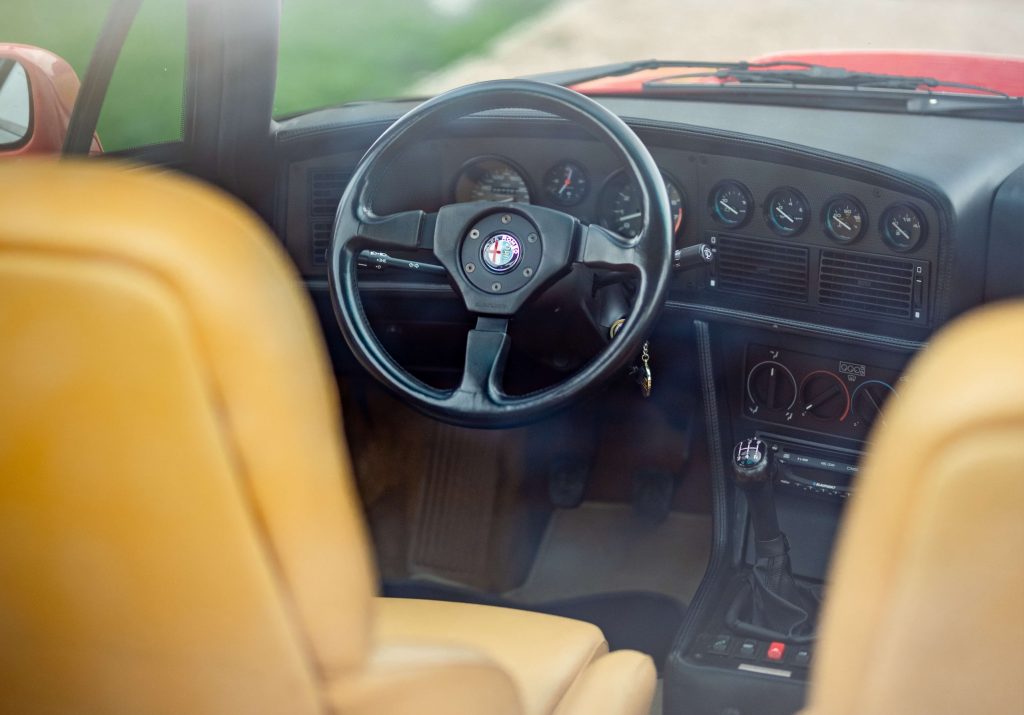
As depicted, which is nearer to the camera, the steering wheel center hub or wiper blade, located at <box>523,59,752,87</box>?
the steering wheel center hub

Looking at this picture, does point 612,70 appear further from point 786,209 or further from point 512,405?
point 512,405

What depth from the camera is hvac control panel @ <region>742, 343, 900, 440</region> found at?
249cm

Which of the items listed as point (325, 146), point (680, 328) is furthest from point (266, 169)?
point (680, 328)

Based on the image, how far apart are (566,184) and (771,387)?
0.65 metres

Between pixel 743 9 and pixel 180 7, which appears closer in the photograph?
pixel 180 7

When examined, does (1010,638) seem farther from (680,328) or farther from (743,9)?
(743,9)

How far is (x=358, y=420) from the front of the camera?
328 cm

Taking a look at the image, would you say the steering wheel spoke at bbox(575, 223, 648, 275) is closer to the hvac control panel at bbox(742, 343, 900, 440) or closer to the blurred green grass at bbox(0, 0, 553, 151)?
the hvac control panel at bbox(742, 343, 900, 440)

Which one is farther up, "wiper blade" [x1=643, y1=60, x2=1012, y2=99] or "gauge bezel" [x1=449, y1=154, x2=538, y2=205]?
"wiper blade" [x1=643, y1=60, x2=1012, y2=99]

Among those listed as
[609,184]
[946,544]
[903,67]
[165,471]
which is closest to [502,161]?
[609,184]

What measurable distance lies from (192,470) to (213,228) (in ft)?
0.66

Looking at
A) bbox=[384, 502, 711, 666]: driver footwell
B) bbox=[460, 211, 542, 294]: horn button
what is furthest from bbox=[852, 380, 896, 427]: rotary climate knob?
bbox=[460, 211, 542, 294]: horn button

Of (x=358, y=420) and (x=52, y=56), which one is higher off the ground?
(x=52, y=56)

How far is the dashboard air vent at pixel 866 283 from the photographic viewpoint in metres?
2.31
